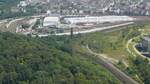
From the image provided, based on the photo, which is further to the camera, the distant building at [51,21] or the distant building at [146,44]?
the distant building at [51,21]

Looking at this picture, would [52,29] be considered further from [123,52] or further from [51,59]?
[51,59]

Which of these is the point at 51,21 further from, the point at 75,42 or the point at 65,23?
the point at 75,42

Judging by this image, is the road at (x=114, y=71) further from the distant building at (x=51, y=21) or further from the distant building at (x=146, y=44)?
the distant building at (x=51, y=21)

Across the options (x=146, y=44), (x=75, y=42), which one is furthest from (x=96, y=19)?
(x=146, y=44)

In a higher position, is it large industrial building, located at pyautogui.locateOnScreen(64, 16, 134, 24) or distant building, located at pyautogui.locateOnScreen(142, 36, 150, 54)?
large industrial building, located at pyautogui.locateOnScreen(64, 16, 134, 24)

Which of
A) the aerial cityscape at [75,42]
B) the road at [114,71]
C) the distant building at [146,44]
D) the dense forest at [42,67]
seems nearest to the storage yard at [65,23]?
the aerial cityscape at [75,42]

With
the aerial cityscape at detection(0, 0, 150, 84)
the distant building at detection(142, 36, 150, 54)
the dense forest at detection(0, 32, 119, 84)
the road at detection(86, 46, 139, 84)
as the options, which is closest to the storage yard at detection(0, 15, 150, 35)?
the aerial cityscape at detection(0, 0, 150, 84)

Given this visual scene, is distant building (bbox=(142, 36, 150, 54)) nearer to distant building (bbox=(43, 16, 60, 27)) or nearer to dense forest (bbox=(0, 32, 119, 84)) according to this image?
dense forest (bbox=(0, 32, 119, 84))

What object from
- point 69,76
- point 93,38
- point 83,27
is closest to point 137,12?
point 83,27
